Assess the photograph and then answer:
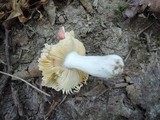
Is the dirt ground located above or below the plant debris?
below

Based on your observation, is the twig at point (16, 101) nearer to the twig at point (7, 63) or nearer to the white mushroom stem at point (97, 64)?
the twig at point (7, 63)

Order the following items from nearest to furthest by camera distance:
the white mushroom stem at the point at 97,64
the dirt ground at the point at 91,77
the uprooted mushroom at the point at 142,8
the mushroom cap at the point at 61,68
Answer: the white mushroom stem at the point at 97,64 → the mushroom cap at the point at 61,68 → the dirt ground at the point at 91,77 → the uprooted mushroom at the point at 142,8

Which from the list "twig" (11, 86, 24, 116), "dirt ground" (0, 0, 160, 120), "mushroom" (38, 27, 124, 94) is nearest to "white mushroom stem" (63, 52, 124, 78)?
"mushroom" (38, 27, 124, 94)

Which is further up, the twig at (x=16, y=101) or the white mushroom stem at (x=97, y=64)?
the white mushroom stem at (x=97, y=64)

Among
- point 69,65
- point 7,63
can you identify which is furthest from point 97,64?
point 7,63

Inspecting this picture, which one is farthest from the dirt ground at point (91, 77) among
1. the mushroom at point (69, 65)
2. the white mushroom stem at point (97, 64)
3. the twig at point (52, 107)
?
the white mushroom stem at point (97, 64)

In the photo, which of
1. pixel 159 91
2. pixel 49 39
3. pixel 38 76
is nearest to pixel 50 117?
pixel 38 76

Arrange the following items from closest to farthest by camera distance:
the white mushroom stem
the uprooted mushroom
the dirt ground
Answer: the white mushroom stem → the dirt ground → the uprooted mushroom

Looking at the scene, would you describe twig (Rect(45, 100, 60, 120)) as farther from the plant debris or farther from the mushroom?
the plant debris
